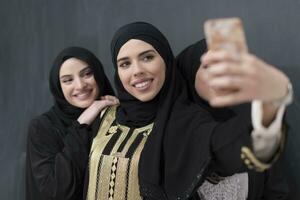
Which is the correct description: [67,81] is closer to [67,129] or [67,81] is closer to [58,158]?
[67,129]

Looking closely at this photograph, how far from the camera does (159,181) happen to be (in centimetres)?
134

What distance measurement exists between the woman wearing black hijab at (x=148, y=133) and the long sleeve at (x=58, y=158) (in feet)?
0.26

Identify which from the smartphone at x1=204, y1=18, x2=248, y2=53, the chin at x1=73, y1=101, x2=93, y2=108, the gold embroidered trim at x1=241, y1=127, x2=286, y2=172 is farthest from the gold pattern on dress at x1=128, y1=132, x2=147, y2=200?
the smartphone at x1=204, y1=18, x2=248, y2=53

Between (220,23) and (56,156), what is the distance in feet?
3.16

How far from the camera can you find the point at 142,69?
4.70ft

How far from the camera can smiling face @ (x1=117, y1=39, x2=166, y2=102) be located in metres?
1.44

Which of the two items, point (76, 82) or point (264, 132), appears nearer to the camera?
point (264, 132)

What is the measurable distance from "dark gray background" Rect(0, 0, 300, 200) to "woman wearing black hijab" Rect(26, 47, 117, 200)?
0.35 m

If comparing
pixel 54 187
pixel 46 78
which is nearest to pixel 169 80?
pixel 54 187

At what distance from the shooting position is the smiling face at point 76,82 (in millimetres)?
1767

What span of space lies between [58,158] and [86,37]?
2.42 feet

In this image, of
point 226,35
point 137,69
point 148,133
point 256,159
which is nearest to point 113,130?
point 148,133

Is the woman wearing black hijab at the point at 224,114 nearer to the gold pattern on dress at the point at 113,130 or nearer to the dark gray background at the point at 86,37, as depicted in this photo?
the dark gray background at the point at 86,37

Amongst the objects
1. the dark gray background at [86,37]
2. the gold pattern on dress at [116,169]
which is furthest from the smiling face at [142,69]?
the dark gray background at [86,37]
